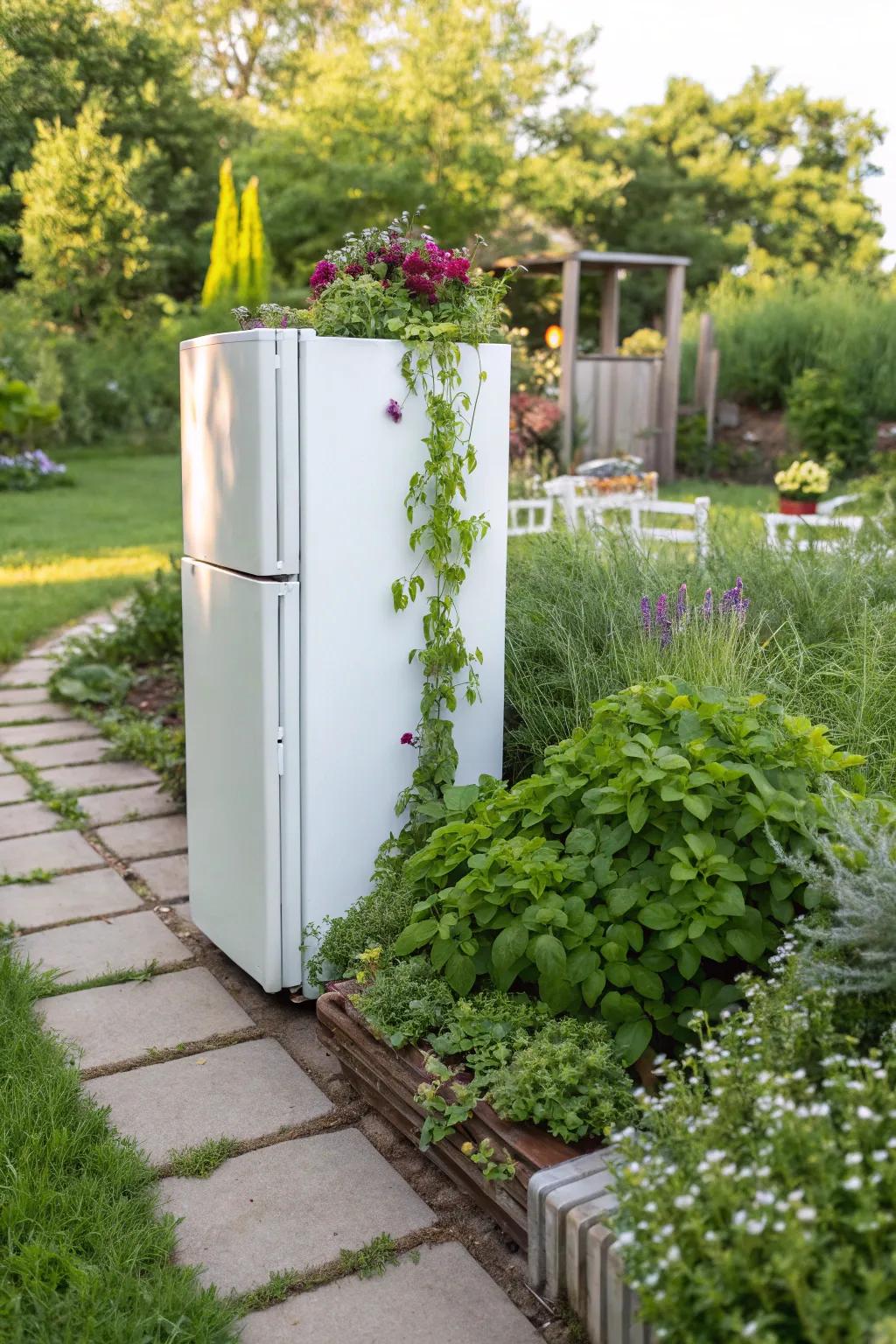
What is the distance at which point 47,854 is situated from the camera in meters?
3.95

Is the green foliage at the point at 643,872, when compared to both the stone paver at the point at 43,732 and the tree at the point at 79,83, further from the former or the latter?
the tree at the point at 79,83

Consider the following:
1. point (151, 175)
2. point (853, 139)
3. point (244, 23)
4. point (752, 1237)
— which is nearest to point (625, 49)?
point (853, 139)

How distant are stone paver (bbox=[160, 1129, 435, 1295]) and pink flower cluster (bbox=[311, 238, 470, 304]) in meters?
1.97

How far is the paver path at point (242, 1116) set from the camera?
6.55 ft

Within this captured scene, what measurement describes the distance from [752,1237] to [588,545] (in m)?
3.15

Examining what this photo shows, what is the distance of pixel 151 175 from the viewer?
243 inches

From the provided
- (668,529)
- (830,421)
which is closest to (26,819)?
(668,529)

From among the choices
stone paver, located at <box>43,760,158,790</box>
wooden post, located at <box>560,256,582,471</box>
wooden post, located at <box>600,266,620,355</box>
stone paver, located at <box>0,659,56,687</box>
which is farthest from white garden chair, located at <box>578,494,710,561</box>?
wooden post, located at <box>600,266,620,355</box>

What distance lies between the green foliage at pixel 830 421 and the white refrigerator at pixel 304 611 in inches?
442

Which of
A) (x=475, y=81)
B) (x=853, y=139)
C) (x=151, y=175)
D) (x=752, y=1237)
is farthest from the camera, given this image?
(x=853, y=139)

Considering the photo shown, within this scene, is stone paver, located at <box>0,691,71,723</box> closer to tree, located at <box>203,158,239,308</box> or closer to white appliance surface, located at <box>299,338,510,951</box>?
white appliance surface, located at <box>299,338,510,951</box>

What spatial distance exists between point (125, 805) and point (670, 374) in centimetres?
1093


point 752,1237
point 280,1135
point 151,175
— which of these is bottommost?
point 280,1135

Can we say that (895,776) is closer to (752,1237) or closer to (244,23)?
(752,1237)
